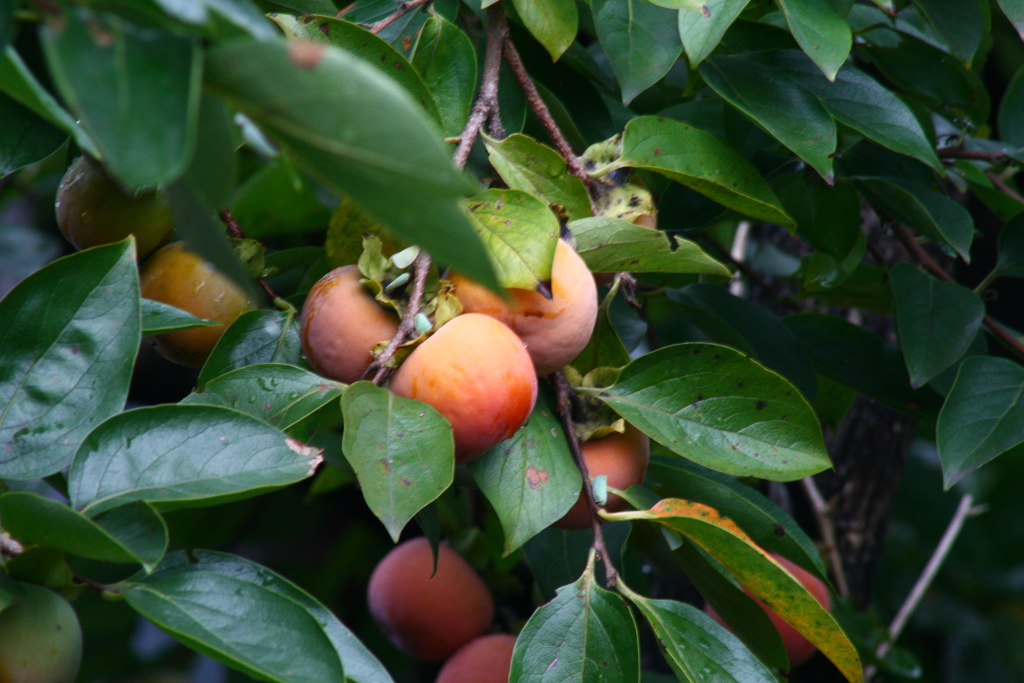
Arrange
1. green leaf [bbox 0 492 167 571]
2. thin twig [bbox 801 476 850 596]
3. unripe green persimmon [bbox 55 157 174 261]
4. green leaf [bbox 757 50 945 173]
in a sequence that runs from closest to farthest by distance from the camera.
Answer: green leaf [bbox 0 492 167 571] < unripe green persimmon [bbox 55 157 174 261] < green leaf [bbox 757 50 945 173] < thin twig [bbox 801 476 850 596]

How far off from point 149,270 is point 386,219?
17.4 inches

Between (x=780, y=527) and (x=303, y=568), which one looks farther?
(x=303, y=568)

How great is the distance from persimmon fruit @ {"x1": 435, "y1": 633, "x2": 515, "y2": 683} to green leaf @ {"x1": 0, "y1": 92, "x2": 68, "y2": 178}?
706 millimetres

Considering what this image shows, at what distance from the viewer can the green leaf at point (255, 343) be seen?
624mm

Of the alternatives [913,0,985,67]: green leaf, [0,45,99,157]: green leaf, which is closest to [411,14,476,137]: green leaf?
[0,45,99,157]: green leaf

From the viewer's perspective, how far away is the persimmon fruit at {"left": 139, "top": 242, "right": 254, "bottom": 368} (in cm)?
66

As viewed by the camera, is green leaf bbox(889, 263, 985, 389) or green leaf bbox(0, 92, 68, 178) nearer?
green leaf bbox(0, 92, 68, 178)

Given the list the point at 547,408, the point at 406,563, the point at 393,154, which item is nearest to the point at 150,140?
the point at 393,154

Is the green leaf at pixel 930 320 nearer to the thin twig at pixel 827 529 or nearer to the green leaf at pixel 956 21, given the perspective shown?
the green leaf at pixel 956 21

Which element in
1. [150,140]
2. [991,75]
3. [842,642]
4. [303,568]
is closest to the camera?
[150,140]

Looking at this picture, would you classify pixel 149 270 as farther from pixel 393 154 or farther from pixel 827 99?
pixel 827 99

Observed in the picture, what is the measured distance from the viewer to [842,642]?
0.58m

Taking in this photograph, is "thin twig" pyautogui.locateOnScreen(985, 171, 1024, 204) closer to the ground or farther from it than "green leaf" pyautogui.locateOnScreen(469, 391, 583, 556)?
closer to the ground

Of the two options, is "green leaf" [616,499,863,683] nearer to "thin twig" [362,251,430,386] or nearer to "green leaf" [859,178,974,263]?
"thin twig" [362,251,430,386]
